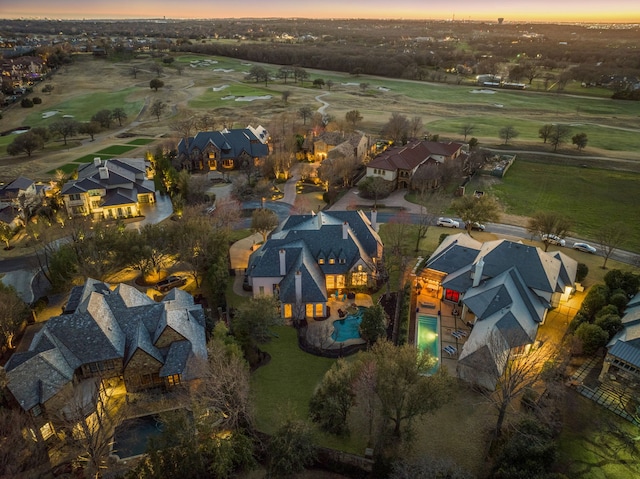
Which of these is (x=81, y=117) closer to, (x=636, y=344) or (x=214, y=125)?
(x=214, y=125)

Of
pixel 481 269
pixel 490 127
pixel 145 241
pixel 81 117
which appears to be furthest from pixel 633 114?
pixel 81 117

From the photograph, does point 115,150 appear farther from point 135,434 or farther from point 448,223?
point 135,434

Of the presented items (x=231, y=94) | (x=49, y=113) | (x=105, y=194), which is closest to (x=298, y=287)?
(x=105, y=194)

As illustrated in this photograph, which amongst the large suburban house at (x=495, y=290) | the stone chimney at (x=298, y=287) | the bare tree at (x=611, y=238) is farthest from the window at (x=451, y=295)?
the bare tree at (x=611, y=238)

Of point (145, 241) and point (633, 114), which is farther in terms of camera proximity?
point (633, 114)

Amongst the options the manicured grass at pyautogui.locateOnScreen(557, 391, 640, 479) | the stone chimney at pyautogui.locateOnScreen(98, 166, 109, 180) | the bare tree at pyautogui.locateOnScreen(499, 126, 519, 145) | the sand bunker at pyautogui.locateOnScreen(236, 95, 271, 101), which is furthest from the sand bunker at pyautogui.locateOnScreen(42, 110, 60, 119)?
the manicured grass at pyautogui.locateOnScreen(557, 391, 640, 479)

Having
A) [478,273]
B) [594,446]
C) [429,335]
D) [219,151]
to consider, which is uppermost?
[219,151]

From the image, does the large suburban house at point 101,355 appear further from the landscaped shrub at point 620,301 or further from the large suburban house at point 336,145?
the large suburban house at point 336,145
